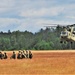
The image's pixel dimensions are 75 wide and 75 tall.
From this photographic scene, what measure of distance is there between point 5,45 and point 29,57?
103053 mm

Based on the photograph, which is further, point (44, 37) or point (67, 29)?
point (44, 37)

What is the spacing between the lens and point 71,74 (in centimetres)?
2619

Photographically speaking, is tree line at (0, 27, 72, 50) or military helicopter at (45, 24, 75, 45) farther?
tree line at (0, 27, 72, 50)

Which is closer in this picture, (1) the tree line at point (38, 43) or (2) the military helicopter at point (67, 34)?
(2) the military helicopter at point (67, 34)

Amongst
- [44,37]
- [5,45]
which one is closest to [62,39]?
[5,45]

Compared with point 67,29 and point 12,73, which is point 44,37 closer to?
point 67,29

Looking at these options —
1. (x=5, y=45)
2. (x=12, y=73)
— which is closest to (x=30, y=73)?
(x=12, y=73)

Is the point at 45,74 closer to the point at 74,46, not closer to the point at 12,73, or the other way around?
the point at 12,73

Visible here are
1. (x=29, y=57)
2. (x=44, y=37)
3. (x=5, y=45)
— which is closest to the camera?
(x=29, y=57)

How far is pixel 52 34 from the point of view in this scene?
572 ft

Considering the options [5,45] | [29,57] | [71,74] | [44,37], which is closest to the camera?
[71,74]

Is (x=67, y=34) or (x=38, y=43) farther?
(x=38, y=43)

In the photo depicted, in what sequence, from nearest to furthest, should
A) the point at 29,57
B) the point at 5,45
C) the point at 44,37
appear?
the point at 29,57
the point at 5,45
the point at 44,37

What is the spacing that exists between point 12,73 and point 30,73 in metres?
1.15
